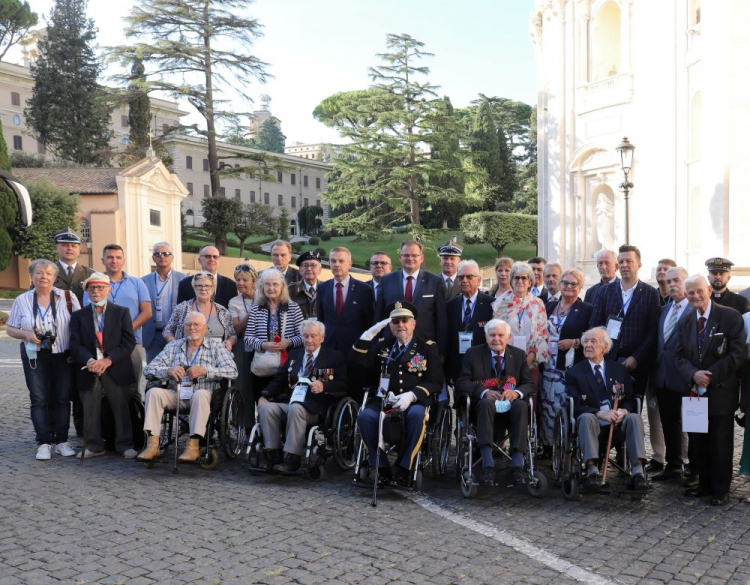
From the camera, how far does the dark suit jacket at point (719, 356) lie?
6164 millimetres

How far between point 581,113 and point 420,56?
19.6m

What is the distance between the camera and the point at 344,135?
145ft

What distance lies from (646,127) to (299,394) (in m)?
20.2

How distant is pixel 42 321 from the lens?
7715 millimetres

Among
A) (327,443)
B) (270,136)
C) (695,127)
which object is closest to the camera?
(327,443)

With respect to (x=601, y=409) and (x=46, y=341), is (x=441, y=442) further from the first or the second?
(x=46, y=341)

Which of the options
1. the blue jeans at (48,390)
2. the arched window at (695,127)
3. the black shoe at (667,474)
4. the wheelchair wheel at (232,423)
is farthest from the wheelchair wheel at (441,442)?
the arched window at (695,127)

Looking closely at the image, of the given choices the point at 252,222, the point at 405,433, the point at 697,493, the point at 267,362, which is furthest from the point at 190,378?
the point at 252,222

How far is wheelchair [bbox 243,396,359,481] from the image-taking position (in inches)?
273

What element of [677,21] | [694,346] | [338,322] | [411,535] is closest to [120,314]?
[338,322]

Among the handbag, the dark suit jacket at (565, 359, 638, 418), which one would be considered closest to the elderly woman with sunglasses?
the handbag

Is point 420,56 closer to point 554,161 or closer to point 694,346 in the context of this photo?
point 554,161

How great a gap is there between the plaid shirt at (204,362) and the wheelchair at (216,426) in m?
0.11

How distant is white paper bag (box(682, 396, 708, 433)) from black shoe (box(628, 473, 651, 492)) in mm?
554
